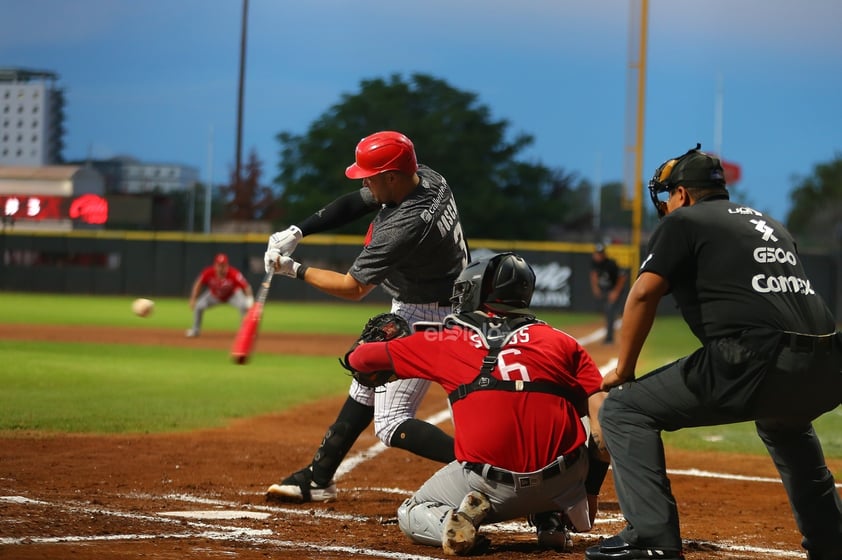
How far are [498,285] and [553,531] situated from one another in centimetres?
111

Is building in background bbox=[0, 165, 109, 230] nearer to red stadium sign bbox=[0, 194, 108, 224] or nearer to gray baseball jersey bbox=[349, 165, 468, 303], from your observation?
red stadium sign bbox=[0, 194, 108, 224]

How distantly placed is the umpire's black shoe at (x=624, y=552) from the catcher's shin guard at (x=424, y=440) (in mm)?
1172

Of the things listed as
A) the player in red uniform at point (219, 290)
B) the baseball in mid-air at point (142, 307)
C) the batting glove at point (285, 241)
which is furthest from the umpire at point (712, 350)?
the player in red uniform at point (219, 290)

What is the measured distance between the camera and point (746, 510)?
240 inches

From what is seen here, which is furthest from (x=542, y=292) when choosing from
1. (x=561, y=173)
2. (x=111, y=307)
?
(x=561, y=173)

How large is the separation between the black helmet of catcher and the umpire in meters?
0.54

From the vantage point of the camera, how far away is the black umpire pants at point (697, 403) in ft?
12.6

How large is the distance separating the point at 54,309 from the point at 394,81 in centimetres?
3165

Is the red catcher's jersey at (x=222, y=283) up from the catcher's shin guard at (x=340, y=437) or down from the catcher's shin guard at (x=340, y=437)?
down

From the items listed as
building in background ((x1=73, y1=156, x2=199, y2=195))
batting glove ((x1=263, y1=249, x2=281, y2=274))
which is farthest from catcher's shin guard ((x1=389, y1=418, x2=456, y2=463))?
building in background ((x1=73, y1=156, x2=199, y2=195))

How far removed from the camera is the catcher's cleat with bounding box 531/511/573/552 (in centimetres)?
458

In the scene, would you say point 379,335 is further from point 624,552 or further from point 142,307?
point 142,307

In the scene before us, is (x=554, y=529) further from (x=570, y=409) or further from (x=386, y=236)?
(x=386, y=236)

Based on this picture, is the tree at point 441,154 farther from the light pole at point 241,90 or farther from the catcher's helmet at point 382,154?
the catcher's helmet at point 382,154
